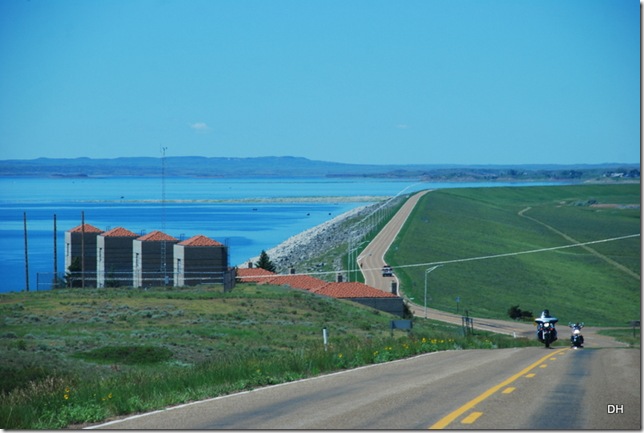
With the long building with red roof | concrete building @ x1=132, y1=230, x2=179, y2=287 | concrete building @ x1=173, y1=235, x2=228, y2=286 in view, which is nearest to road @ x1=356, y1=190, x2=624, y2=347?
the long building with red roof

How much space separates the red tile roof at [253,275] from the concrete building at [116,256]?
24.7 ft

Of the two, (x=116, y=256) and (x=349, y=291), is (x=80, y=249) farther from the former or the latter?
(x=349, y=291)

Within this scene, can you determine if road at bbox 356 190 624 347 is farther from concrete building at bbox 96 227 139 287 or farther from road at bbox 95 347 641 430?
road at bbox 95 347 641 430

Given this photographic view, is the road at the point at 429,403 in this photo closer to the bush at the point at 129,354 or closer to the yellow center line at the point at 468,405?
the yellow center line at the point at 468,405

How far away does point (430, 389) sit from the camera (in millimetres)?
12992

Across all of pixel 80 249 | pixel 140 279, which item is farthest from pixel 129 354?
pixel 80 249

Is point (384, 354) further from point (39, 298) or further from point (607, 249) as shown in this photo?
point (607, 249)

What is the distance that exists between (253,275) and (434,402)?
53733mm

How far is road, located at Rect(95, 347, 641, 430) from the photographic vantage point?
10156mm

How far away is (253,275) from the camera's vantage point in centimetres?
6500

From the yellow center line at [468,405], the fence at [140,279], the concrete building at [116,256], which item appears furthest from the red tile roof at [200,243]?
the yellow center line at [468,405]

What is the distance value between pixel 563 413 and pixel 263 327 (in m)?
26.3

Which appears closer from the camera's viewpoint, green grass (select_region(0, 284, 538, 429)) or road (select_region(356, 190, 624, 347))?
green grass (select_region(0, 284, 538, 429))

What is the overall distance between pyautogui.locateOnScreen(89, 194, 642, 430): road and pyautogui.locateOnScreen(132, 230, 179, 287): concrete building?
44540 mm
